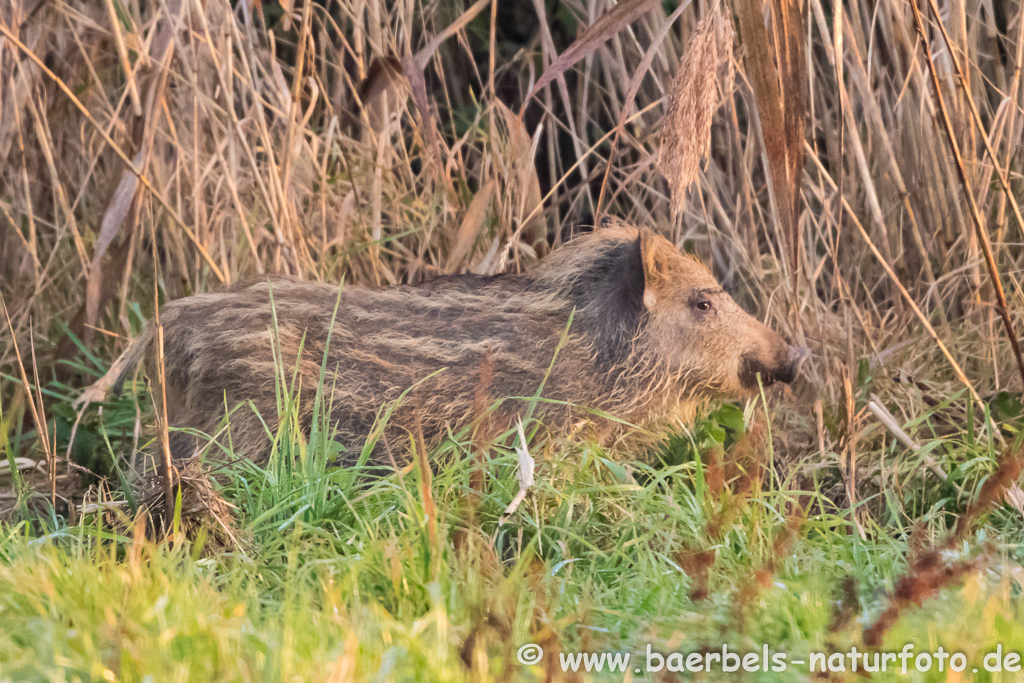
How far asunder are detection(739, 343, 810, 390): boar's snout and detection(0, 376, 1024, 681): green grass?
604mm

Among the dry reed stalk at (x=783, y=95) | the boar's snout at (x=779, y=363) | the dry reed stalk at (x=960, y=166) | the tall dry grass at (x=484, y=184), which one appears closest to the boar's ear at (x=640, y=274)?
the tall dry grass at (x=484, y=184)

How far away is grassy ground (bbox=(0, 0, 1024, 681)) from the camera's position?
1834 millimetres

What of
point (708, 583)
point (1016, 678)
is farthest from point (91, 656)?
point (1016, 678)

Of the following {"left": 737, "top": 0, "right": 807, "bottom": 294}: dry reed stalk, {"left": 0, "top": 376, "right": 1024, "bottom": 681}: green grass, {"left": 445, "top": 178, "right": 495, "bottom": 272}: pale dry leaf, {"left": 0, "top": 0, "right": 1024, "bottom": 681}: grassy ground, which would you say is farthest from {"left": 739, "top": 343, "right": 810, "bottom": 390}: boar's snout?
{"left": 445, "top": 178, "right": 495, "bottom": 272}: pale dry leaf

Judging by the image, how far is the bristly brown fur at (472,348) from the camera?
2854mm

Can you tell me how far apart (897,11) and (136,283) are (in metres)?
3.15

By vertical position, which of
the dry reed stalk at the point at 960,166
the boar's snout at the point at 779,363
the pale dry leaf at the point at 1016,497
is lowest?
the pale dry leaf at the point at 1016,497

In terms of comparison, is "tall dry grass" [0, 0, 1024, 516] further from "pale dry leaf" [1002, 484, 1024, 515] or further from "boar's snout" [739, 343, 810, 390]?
"pale dry leaf" [1002, 484, 1024, 515]

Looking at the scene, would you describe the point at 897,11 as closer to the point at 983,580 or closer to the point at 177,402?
the point at 983,580

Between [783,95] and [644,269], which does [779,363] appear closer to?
[644,269]

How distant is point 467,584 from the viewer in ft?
6.64

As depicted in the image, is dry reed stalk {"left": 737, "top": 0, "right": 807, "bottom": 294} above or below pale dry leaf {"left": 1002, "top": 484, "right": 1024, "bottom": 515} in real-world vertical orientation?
above

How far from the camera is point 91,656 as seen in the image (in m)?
1.70

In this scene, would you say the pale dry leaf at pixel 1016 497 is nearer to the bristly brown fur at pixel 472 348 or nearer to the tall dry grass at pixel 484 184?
the tall dry grass at pixel 484 184
